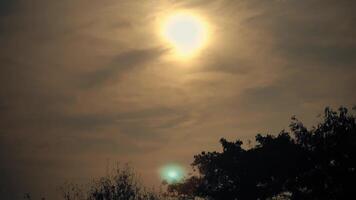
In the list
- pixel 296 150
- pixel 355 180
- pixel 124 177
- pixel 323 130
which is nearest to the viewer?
pixel 355 180

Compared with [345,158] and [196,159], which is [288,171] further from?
[196,159]

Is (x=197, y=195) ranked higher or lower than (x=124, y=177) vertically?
lower

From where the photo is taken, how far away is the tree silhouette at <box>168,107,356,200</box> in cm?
5131

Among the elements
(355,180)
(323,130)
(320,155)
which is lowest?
(355,180)

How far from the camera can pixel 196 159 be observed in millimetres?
57844

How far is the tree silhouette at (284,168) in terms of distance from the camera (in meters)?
51.3

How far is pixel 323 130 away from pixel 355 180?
8730mm

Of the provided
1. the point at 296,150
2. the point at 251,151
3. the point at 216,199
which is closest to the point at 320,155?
the point at 296,150

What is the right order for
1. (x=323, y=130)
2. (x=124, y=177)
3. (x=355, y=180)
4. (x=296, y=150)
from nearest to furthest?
(x=355, y=180), (x=296, y=150), (x=323, y=130), (x=124, y=177)

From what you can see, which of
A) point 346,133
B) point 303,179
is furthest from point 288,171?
point 346,133

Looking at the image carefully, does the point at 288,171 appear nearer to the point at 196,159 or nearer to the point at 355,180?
the point at 355,180

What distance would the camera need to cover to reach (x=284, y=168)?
51.9m

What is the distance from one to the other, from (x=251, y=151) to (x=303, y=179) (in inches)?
242

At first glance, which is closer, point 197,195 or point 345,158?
point 345,158
